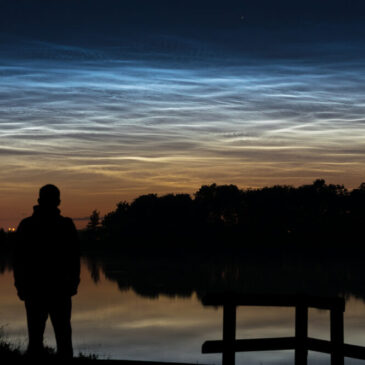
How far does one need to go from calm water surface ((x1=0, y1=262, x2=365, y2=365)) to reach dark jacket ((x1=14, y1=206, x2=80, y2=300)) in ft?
53.4

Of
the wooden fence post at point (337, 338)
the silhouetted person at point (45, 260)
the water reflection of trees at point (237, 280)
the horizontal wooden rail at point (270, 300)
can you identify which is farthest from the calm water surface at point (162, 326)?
the silhouetted person at point (45, 260)

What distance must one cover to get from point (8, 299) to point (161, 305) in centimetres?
1154

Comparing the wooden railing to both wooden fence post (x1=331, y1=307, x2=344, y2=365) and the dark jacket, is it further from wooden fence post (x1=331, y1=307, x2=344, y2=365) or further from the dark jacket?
the dark jacket

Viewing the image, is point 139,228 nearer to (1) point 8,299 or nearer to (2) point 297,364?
(1) point 8,299

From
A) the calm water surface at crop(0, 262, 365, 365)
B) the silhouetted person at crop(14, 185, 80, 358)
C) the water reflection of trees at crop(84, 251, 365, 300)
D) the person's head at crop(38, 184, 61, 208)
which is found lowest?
the water reflection of trees at crop(84, 251, 365, 300)

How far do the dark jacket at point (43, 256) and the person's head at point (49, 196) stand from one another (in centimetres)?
16

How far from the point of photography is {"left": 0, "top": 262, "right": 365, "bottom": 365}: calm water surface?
30906 millimetres

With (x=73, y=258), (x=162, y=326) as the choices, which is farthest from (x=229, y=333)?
(x=162, y=326)

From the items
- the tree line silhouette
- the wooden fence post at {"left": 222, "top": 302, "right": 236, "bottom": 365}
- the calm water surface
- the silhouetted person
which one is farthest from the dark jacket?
the tree line silhouette

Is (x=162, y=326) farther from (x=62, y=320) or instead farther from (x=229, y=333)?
(x=62, y=320)

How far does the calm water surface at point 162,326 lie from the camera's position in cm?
3091

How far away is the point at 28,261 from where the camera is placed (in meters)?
9.70

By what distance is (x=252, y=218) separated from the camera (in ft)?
472

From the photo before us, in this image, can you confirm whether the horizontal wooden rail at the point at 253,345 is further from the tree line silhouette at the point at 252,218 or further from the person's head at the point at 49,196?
the tree line silhouette at the point at 252,218
